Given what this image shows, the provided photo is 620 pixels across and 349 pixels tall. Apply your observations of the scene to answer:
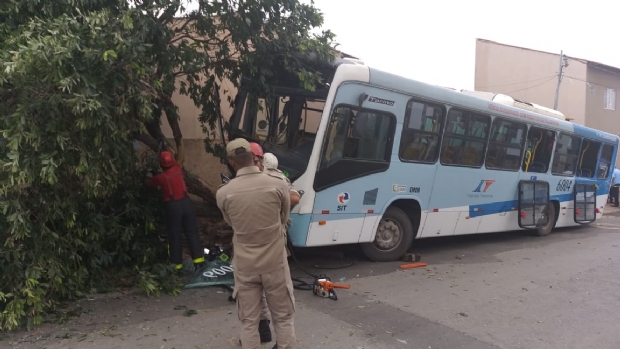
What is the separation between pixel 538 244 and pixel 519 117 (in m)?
2.82

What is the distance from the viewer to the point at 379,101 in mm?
7215

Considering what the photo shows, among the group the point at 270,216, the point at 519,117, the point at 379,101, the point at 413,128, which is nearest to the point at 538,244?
the point at 519,117

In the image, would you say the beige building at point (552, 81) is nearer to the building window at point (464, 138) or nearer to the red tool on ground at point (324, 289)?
the building window at point (464, 138)

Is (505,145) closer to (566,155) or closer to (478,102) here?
(478,102)

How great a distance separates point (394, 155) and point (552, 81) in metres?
24.1

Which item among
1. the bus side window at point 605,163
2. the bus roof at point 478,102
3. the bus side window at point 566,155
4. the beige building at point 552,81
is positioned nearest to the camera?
the bus roof at point 478,102

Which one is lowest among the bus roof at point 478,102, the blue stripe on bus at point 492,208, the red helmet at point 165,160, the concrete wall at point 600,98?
the blue stripe on bus at point 492,208

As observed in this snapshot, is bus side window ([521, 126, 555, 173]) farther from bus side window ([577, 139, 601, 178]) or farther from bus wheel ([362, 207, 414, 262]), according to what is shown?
bus wheel ([362, 207, 414, 262])

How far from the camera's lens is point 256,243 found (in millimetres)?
3840

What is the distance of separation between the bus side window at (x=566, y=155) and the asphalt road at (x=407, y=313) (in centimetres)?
321

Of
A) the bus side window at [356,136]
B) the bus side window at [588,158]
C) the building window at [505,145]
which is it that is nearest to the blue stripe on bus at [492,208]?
the building window at [505,145]

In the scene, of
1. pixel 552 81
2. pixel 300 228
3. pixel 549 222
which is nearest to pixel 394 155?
pixel 300 228

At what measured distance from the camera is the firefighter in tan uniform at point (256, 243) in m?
3.79

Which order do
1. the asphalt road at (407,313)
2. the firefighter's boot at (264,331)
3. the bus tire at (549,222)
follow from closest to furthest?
the firefighter's boot at (264,331) < the asphalt road at (407,313) < the bus tire at (549,222)
